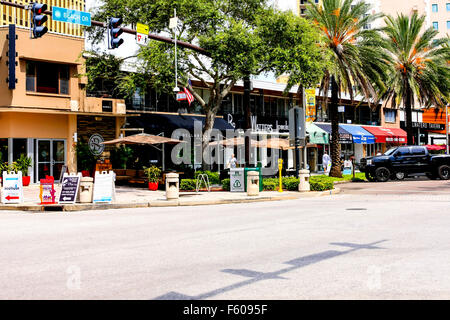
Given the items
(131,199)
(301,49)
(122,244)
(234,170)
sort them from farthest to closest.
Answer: (301,49), (234,170), (131,199), (122,244)

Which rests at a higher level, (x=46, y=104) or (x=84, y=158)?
(x=46, y=104)

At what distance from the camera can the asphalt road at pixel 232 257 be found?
19.2 feet

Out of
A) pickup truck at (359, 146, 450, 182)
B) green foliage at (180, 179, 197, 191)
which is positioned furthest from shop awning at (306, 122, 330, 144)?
green foliage at (180, 179, 197, 191)

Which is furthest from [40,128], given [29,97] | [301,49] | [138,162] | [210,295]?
[210,295]

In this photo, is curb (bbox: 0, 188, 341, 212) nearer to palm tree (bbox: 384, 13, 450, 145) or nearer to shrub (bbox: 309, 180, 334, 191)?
shrub (bbox: 309, 180, 334, 191)

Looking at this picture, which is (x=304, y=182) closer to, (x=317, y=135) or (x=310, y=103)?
(x=310, y=103)

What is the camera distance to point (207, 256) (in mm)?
8055

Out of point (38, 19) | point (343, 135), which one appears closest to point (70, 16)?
point (38, 19)

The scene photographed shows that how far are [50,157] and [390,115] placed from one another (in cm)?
4222

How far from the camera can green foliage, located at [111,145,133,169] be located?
32781mm

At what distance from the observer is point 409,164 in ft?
105

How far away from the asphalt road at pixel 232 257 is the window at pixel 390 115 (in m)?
47.9
